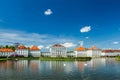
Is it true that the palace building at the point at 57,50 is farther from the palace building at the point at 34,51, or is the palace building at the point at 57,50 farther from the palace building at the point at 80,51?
the palace building at the point at 80,51

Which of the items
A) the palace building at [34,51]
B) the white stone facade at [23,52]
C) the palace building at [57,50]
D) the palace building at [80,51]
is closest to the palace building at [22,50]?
the white stone facade at [23,52]

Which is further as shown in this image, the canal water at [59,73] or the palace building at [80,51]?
the palace building at [80,51]

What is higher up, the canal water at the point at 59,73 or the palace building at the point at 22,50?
the palace building at the point at 22,50

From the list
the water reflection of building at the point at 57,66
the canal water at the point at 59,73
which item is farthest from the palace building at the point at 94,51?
the canal water at the point at 59,73

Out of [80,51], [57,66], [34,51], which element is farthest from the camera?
[80,51]

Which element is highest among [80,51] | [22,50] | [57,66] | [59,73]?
[22,50]

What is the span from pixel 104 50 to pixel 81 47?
24.7 metres

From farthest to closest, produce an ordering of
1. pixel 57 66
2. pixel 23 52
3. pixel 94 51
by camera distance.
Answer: pixel 94 51 < pixel 23 52 < pixel 57 66

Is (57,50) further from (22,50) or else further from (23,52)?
(22,50)

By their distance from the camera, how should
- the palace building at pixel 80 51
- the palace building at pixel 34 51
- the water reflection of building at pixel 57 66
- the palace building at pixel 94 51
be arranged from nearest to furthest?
the water reflection of building at pixel 57 66
the palace building at pixel 34 51
the palace building at pixel 80 51
the palace building at pixel 94 51

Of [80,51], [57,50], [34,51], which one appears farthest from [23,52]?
[80,51]

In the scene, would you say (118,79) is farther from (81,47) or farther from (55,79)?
(81,47)

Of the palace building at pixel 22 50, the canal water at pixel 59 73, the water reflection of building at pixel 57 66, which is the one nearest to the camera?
the canal water at pixel 59 73

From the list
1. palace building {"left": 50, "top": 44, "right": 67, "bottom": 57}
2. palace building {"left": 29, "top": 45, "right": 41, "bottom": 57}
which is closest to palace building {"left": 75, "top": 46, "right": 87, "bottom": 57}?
palace building {"left": 50, "top": 44, "right": 67, "bottom": 57}
